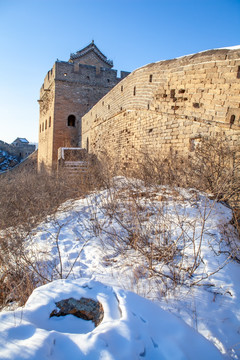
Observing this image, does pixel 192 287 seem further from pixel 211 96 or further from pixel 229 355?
pixel 211 96

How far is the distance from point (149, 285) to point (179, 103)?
13.9 ft

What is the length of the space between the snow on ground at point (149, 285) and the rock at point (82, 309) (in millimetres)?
70

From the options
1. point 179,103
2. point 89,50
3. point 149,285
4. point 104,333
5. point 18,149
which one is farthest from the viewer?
point 18,149

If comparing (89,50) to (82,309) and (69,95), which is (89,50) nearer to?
(69,95)

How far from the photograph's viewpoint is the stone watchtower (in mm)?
13492

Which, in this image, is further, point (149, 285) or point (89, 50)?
point (89, 50)

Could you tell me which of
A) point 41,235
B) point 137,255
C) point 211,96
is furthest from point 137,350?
point 211,96

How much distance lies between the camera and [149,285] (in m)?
1.96

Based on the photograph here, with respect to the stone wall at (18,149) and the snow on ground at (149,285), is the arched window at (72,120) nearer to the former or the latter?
the snow on ground at (149,285)

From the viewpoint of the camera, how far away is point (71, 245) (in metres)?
3.23

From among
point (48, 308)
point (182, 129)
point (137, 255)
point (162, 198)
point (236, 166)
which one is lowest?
point (137, 255)

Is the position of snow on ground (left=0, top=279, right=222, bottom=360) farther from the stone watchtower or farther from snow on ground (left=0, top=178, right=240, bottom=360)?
the stone watchtower

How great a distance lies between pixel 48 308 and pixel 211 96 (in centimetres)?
445

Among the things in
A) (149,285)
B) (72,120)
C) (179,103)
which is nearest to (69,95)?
(72,120)
